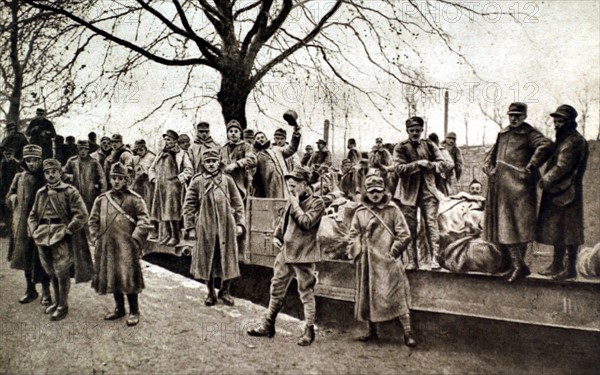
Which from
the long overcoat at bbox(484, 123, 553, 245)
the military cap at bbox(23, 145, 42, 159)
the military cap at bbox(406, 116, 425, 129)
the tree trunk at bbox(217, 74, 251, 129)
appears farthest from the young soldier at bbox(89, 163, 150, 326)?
the long overcoat at bbox(484, 123, 553, 245)

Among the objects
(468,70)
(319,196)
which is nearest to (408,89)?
(468,70)

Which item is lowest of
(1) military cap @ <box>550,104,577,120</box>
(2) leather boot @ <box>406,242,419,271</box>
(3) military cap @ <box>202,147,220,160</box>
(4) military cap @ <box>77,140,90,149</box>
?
(2) leather boot @ <box>406,242,419,271</box>

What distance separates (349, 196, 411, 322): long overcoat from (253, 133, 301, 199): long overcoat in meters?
0.96

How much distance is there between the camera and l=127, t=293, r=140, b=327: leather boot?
4040 millimetres

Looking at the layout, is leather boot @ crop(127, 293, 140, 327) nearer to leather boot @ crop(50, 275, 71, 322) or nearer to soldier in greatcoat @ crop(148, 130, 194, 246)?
leather boot @ crop(50, 275, 71, 322)

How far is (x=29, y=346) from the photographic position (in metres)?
4.10

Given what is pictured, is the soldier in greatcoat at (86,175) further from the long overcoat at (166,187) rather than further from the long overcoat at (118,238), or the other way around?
the long overcoat at (166,187)

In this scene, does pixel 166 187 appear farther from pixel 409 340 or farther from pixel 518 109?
pixel 518 109

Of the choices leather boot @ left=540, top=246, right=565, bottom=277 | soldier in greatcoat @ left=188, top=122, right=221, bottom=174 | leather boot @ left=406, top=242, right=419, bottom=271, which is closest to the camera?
leather boot @ left=540, top=246, right=565, bottom=277

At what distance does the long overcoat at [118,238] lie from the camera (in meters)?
4.10

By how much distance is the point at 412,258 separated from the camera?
3.81 meters

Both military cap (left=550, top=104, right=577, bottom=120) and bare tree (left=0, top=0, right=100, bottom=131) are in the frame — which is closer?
military cap (left=550, top=104, right=577, bottom=120)

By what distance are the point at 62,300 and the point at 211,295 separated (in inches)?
54.9

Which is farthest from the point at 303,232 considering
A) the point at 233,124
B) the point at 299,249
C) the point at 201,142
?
the point at 201,142
